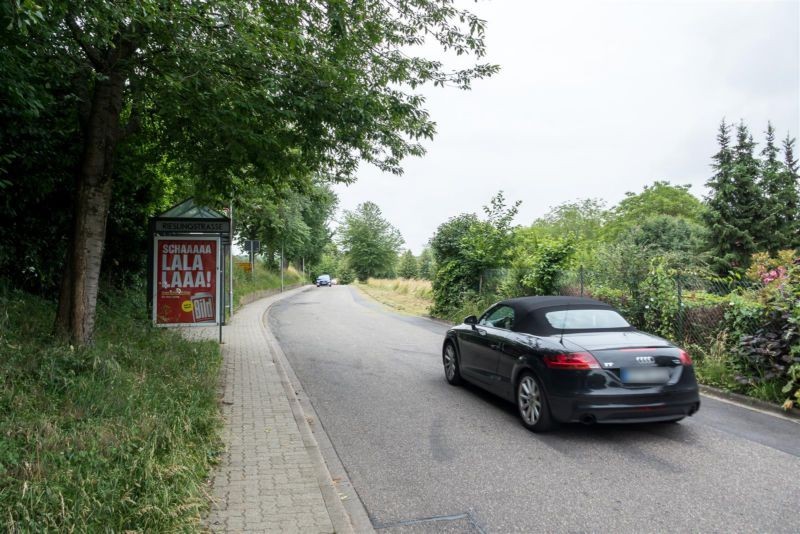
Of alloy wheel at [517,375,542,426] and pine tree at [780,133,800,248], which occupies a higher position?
pine tree at [780,133,800,248]

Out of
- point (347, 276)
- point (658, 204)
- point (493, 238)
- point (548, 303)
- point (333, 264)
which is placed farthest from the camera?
point (333, 264)

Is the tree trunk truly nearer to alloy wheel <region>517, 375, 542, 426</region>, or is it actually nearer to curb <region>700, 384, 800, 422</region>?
alloy wheel <region>517, 375, 542, 426</region>

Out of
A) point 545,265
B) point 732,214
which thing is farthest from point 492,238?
point 732,214

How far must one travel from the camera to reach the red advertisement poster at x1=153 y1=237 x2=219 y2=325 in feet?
32.3

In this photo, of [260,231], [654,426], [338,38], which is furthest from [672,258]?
[260,231]

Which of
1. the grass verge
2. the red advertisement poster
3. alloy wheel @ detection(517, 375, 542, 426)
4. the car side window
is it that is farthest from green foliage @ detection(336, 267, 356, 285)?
alloy wheel @ detection(517, 375, 542, 426)

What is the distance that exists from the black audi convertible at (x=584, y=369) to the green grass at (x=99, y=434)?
324 cm

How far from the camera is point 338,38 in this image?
23.7 ft

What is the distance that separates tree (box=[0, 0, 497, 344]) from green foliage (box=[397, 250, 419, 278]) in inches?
3059

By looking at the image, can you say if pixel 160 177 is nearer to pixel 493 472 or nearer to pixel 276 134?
pixel 276 134

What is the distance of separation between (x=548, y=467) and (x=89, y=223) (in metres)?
6.28

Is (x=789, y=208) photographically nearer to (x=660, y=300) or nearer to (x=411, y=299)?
(x=411, y=299)

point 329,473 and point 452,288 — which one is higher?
point 452,288

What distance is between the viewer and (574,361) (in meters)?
5.23
